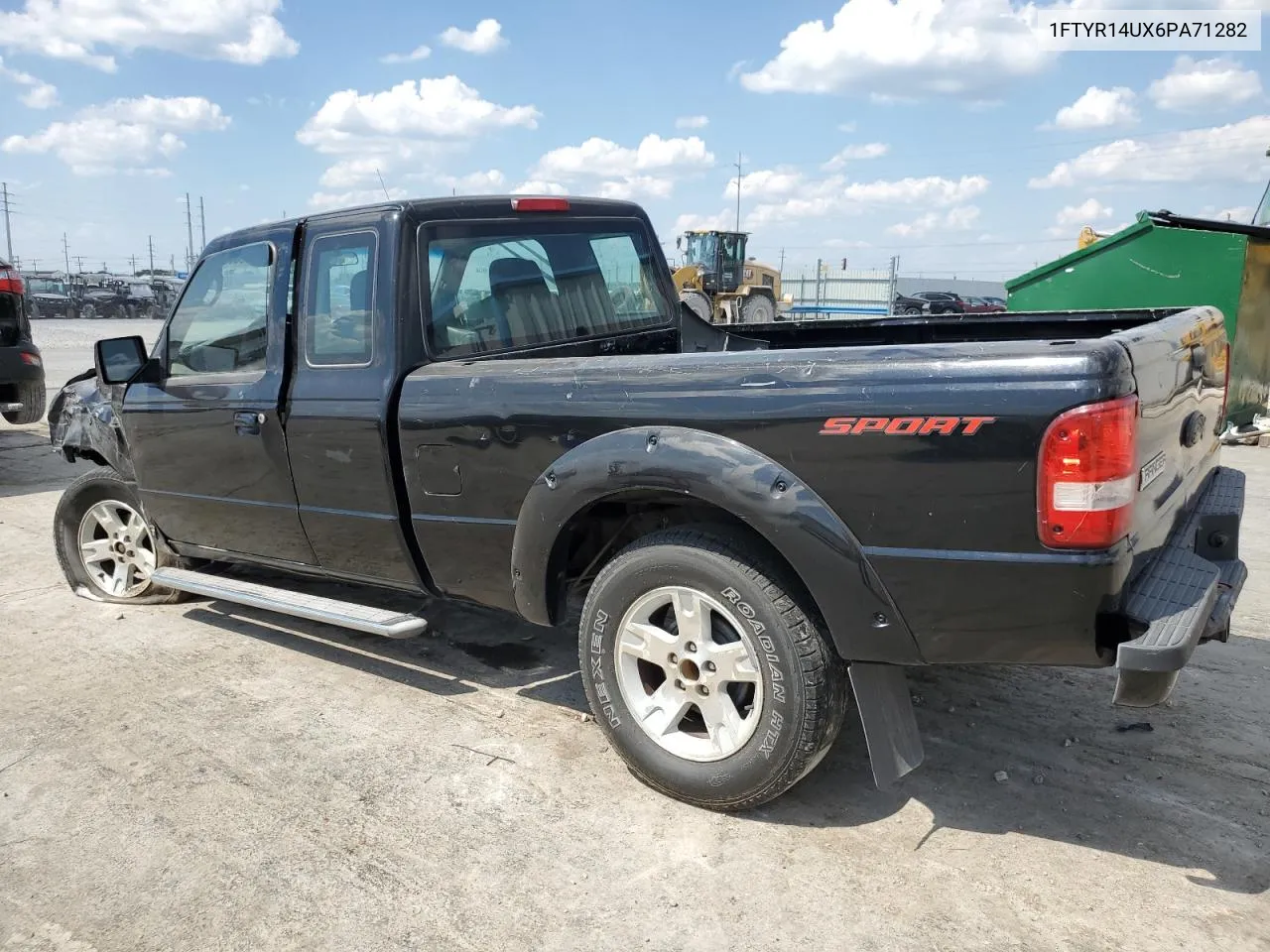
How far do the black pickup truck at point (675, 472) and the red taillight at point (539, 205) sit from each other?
0.06ft

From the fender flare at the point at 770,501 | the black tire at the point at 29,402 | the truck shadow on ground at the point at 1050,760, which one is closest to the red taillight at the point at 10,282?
the black tire at the point at 29,402

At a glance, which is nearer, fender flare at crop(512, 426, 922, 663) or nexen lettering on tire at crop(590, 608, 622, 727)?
fender flare at crop(512, 426, 922, 663)

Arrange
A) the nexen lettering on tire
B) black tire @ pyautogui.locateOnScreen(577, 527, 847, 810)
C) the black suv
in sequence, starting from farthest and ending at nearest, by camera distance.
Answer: the black suv
the nexen lettering on tire
black tire @ pyautogui.locateOnScreen(577, 527, 847, 810)

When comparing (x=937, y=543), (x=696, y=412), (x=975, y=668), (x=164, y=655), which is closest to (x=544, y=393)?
(x=696, y=412)

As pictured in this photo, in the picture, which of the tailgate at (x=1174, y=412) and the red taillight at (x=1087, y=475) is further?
the tailgate at (x=1174, y=412)

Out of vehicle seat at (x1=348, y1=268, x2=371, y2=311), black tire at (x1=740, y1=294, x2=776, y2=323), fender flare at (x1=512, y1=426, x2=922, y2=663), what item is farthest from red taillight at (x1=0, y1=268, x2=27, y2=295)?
black tire at (x1=740, y1=294, x2=776, y2=323)

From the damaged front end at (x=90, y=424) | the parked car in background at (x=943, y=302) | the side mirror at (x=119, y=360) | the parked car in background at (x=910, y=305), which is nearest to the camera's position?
the side mirror at (x=119, y=360)

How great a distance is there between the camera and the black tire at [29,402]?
325 inches

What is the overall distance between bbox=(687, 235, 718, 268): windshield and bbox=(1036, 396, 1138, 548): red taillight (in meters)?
25.7

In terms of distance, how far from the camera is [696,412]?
279 cm

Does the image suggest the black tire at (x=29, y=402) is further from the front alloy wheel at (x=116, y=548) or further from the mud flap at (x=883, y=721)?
the mud flap at (x=883, y=721)

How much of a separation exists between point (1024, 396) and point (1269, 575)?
395 centimetres

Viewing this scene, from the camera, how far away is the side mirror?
14.8 ft

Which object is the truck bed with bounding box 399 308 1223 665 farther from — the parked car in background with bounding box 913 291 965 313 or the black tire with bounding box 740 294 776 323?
the parked car in background with bounding box 913 291 965 313
